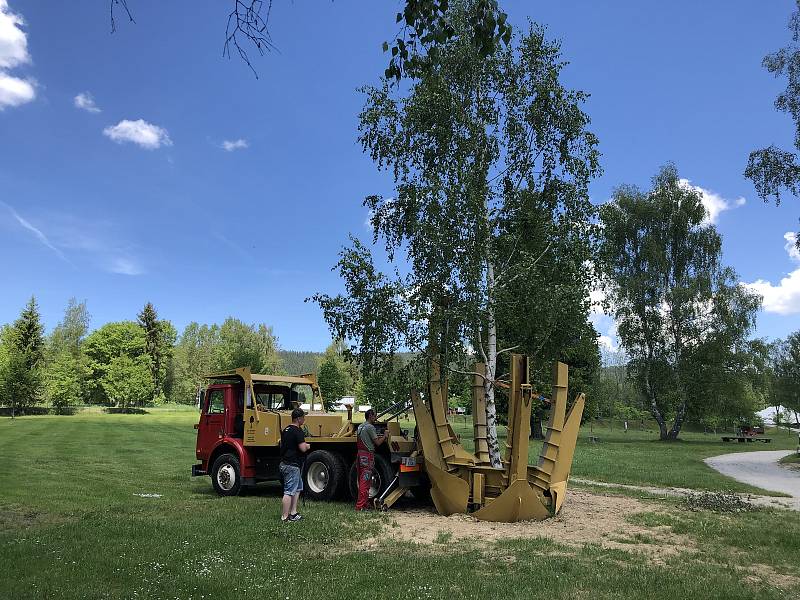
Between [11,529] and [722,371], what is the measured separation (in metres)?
40.9

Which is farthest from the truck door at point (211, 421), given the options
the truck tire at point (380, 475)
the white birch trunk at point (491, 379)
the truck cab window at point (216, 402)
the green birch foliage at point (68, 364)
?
the green birch foliage at point (68, 364)

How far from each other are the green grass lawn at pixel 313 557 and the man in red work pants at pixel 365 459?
0.51 meters

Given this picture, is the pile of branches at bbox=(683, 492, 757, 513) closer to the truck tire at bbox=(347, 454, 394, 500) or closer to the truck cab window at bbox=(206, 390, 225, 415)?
the truck tire at bbox=(347, 454, 394, 500)

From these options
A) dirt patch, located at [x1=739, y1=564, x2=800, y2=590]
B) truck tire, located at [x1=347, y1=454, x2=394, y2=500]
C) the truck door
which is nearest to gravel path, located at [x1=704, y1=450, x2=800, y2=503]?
dirt patch, located at [x1=739, y1=564, x2=800, y2=590]

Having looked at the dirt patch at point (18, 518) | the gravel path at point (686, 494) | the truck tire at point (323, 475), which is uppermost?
the truck tire at point (323, 475)

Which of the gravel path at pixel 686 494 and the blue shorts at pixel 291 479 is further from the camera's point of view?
the gravel path at pixel 686 494

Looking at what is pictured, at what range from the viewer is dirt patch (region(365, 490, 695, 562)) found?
866 centimetres

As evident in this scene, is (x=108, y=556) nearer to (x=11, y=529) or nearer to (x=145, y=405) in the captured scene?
(x=11, y=529)

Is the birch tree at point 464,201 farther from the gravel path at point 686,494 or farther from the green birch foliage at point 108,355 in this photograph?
the green birch foliage at point 108,355

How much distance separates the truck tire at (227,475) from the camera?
533 inches

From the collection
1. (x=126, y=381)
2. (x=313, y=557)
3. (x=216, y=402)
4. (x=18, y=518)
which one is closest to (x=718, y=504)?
(x=313, y=557)

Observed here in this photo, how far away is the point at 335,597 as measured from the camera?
5.89 m

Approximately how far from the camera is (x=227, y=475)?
13.7 meters

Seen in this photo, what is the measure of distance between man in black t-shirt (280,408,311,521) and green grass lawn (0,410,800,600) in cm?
34
